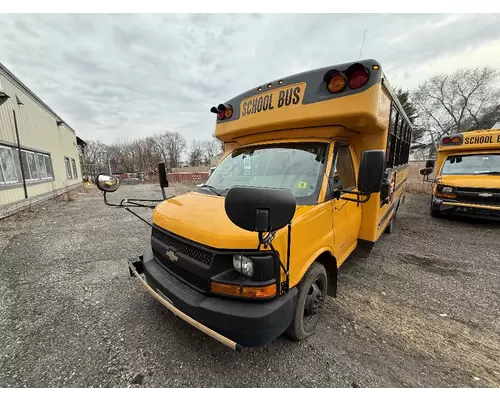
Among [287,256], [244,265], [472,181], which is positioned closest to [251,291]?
[244,265]

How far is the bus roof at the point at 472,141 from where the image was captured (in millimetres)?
6664

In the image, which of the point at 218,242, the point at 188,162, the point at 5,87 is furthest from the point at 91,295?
the point at 188,162

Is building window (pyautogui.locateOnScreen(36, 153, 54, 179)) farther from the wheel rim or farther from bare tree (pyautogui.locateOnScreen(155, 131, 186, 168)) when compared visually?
bare tree (pyautogui.locateOnScreen(155, 131, 186, 168))

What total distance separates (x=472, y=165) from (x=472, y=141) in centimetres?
76

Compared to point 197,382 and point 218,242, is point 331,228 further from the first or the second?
point 197,382

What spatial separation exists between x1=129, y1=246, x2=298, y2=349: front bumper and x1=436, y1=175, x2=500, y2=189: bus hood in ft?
23.7

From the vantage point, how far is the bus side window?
2.65m

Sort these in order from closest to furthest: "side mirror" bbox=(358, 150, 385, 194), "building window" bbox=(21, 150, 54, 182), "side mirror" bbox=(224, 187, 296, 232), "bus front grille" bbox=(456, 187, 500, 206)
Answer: "side mirror" bbox=(224, 187, 296, 232) → "side mirror" bbox=(358, 150, 385, 194) → "bus front grille" bbox=(456, 187, 500, 206) → "building window" bbox=(21, 150, 54, 182)

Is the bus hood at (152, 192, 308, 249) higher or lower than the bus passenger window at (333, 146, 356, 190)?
lower

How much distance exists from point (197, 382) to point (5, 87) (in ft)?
45.5

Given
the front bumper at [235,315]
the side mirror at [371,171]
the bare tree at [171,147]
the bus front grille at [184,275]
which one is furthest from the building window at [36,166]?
the bare tree at [171,147]

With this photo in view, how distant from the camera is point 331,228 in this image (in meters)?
2.56

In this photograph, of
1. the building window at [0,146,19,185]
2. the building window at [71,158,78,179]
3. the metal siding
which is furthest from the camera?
the building window at [71,158,78,179]

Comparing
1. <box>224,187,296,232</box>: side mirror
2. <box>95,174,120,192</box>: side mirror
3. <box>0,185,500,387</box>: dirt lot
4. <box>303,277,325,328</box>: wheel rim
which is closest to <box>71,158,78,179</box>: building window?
<box>0,185,500,387</box>: dirt lot
